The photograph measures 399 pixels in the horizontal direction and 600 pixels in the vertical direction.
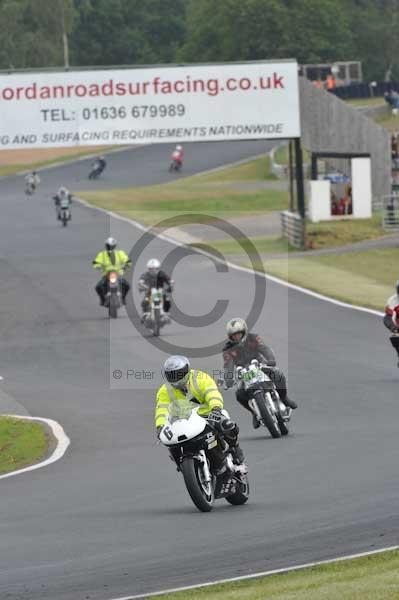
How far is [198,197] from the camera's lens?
76000 mm

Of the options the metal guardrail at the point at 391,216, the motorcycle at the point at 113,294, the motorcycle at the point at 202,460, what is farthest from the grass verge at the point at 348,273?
the motorcycle at the point at 202,460

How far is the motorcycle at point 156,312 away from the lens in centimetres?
2967

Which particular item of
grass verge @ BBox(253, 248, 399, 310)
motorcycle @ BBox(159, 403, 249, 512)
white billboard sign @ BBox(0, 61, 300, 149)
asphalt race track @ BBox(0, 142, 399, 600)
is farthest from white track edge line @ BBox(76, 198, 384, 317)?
motorcycle @ BBox(159, 403, 249, 512)

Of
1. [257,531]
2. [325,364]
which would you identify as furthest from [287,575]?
[325,364]

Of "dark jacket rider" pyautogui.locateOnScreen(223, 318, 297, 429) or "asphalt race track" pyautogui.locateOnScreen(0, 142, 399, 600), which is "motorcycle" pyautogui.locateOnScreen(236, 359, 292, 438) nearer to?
"dark jacket rider" pyautogui.locateOnScreen(223, 318, 297, 429)

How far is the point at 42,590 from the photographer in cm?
1027

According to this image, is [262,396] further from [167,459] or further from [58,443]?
[58,443]

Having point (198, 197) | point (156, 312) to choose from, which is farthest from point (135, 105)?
point (198, 197)

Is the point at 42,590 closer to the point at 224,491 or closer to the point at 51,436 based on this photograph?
the point at 224,491

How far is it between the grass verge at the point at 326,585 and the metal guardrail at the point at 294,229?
39.1 metres

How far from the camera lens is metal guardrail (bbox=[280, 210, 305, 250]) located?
50.3 metres

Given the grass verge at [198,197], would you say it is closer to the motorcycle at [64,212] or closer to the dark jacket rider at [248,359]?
the motorcycle at [64,212]

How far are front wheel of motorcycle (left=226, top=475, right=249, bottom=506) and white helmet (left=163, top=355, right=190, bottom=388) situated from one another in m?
1.09

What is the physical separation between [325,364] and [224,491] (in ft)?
40.8
